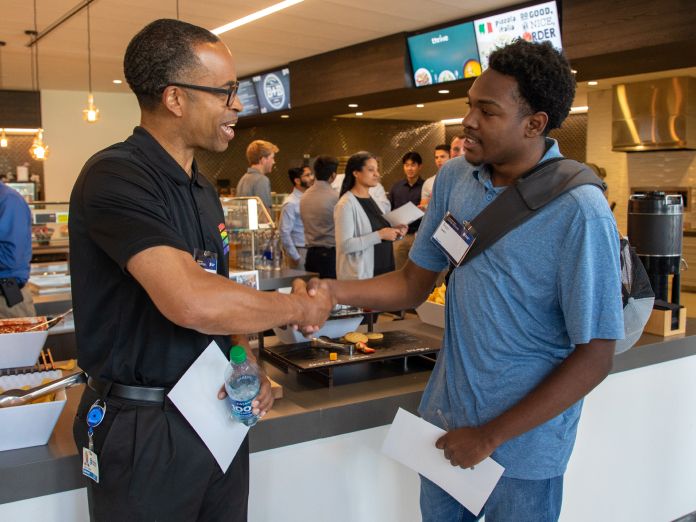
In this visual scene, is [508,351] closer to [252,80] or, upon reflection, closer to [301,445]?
[301,445]

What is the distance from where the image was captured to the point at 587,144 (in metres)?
9.42

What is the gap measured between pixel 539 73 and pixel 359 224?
10.5ft

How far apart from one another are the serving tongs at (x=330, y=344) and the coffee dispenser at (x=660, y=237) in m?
1.34

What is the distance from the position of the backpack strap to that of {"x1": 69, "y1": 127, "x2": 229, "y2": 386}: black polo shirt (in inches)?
24.9

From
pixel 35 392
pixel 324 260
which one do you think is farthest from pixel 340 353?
pixel 324 260

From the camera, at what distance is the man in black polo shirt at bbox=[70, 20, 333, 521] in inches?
50.3

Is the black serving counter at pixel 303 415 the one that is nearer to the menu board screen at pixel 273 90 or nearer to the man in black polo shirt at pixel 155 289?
the man in black polo shirt at pixel 155 289

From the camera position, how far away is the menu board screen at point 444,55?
582 cm

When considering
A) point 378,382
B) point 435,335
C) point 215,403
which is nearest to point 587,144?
point 435,335

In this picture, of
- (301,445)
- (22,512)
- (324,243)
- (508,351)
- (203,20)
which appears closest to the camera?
(508,351)

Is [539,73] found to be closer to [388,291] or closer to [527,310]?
[527,310]

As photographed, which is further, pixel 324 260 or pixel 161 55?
pixel 324 260

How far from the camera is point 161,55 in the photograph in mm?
1411

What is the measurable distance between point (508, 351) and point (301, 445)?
2.50 feet
